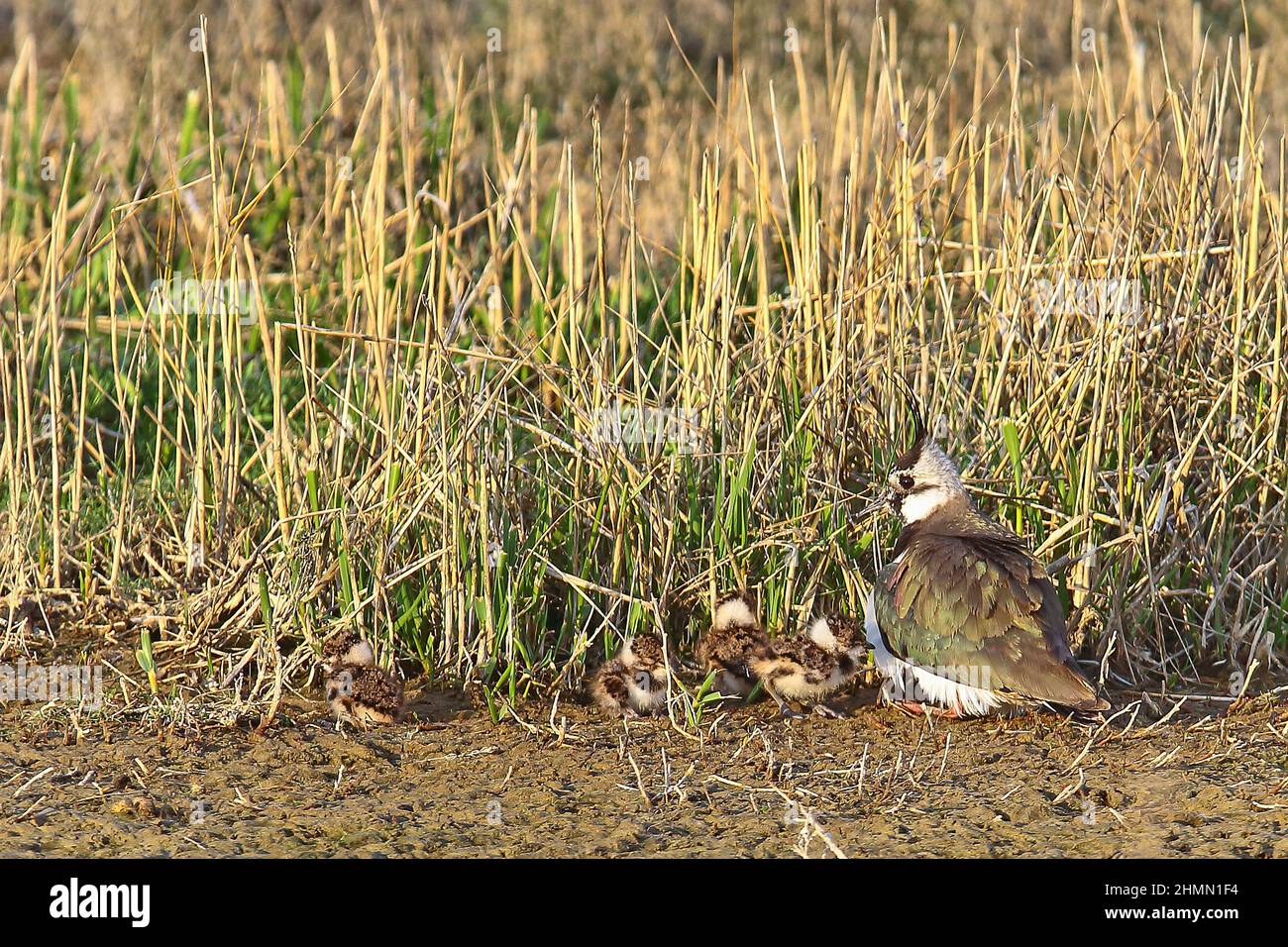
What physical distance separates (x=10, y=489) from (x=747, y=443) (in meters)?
2.05

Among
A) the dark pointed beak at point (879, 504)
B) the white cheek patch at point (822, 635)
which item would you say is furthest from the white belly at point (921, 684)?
the dark pointed beak at point (879, 504)

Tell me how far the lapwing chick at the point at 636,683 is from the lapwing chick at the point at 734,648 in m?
0.18

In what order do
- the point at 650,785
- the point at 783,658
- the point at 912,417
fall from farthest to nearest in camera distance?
the point at 912,417 < the point at 783,658 < the point at 650,785

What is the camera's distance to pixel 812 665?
3.91m

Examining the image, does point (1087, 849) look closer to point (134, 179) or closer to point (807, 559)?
point (807, 559)

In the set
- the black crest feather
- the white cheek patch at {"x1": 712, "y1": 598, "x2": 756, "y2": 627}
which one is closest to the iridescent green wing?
the black crest feather

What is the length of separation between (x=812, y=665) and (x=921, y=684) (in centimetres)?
30

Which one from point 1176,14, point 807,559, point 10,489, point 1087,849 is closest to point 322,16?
point 1176,14

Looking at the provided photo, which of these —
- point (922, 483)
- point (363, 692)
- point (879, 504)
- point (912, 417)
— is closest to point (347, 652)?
point (363, 692)

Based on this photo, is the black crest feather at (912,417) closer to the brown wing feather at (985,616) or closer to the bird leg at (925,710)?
the brown wing feather at (985,616)

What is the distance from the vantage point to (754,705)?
407 centimetres

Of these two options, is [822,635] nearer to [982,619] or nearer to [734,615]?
[734,615]

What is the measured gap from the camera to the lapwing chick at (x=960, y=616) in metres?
3.76

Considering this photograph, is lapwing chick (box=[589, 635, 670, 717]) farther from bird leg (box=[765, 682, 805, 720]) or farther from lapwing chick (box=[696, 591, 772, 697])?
bird leg (box=[765, 682, 805, 720])
